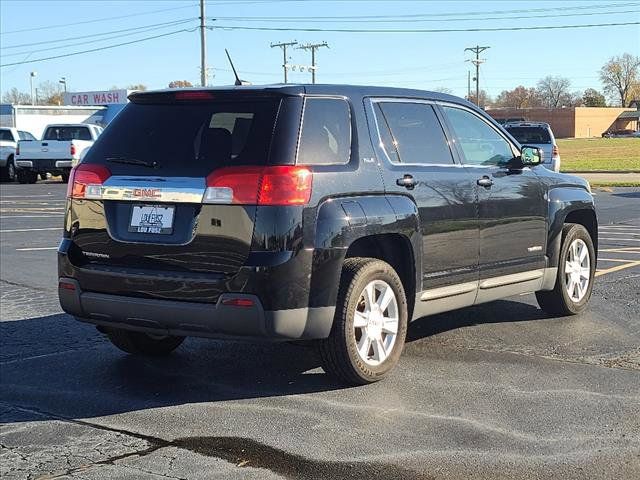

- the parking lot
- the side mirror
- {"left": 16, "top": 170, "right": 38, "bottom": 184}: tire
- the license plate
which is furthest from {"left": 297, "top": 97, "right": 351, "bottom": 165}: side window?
{"left": 16, "top": 170, "right": 38, "bottom": 184}: tire

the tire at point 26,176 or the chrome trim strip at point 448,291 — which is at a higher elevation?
the tire at point 26,176

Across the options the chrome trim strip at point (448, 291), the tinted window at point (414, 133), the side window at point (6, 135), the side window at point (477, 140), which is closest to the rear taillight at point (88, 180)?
the tinted window at point (414, 133)

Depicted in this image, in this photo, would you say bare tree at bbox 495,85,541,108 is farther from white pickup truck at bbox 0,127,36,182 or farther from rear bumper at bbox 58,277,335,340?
rear bumper at bbox 58,277,335,340

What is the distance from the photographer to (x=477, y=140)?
678 centimetres

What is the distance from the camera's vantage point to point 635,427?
466 centimetres

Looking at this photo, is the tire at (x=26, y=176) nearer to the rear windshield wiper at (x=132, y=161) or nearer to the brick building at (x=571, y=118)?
the rear windshield wiper at (x=132, y=161)

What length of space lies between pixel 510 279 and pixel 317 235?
7.52 feet

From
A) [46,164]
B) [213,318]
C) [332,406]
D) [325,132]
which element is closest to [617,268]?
[325,132]

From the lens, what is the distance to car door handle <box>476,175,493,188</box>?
6.46 metres

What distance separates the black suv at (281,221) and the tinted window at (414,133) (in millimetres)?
14

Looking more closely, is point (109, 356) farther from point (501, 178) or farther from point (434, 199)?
point (501, 178)

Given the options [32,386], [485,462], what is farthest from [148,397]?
[485,462]

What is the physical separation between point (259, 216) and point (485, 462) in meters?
1.79

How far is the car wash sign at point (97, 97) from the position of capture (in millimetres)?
73562
